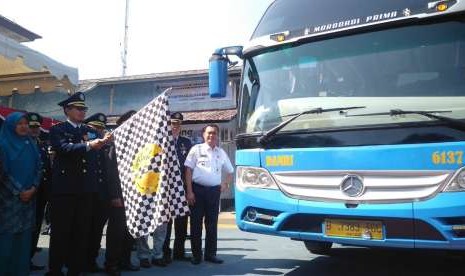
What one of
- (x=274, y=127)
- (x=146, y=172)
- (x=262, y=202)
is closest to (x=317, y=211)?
(x=262, y=202)

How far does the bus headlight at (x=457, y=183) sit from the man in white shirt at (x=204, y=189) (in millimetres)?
2934

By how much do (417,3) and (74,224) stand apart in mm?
3855

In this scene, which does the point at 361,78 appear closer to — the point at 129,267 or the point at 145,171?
the point at 145,171

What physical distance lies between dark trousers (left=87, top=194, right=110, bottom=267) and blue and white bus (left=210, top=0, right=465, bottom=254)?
5.79ft

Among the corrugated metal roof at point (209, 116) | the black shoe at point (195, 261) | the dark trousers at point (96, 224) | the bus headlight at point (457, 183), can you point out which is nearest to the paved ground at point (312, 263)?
the black shoe at point (195, 261)

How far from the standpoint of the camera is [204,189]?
555 centimetres

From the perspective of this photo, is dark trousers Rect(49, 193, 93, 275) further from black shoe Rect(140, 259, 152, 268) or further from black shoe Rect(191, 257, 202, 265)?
black shoe Rect(191, 257, 202, 265)

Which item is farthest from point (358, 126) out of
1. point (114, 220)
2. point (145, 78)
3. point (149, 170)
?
point (145, 78)

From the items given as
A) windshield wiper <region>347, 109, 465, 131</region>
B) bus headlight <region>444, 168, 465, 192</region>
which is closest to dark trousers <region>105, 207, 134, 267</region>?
windshield wiper <region>347, 109, 465, 131</region>

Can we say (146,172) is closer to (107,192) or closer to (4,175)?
(107,192)

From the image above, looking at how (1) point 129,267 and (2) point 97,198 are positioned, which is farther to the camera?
(1) point 129,267

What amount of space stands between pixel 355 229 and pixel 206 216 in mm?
2364

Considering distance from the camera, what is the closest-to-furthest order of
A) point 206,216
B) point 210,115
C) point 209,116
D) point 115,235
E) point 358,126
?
point 358,126 < point 115,235 < point 206,216 < point 209,116 < point 210,115

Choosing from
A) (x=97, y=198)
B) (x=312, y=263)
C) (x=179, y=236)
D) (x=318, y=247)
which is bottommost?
(x=312, y=263)
